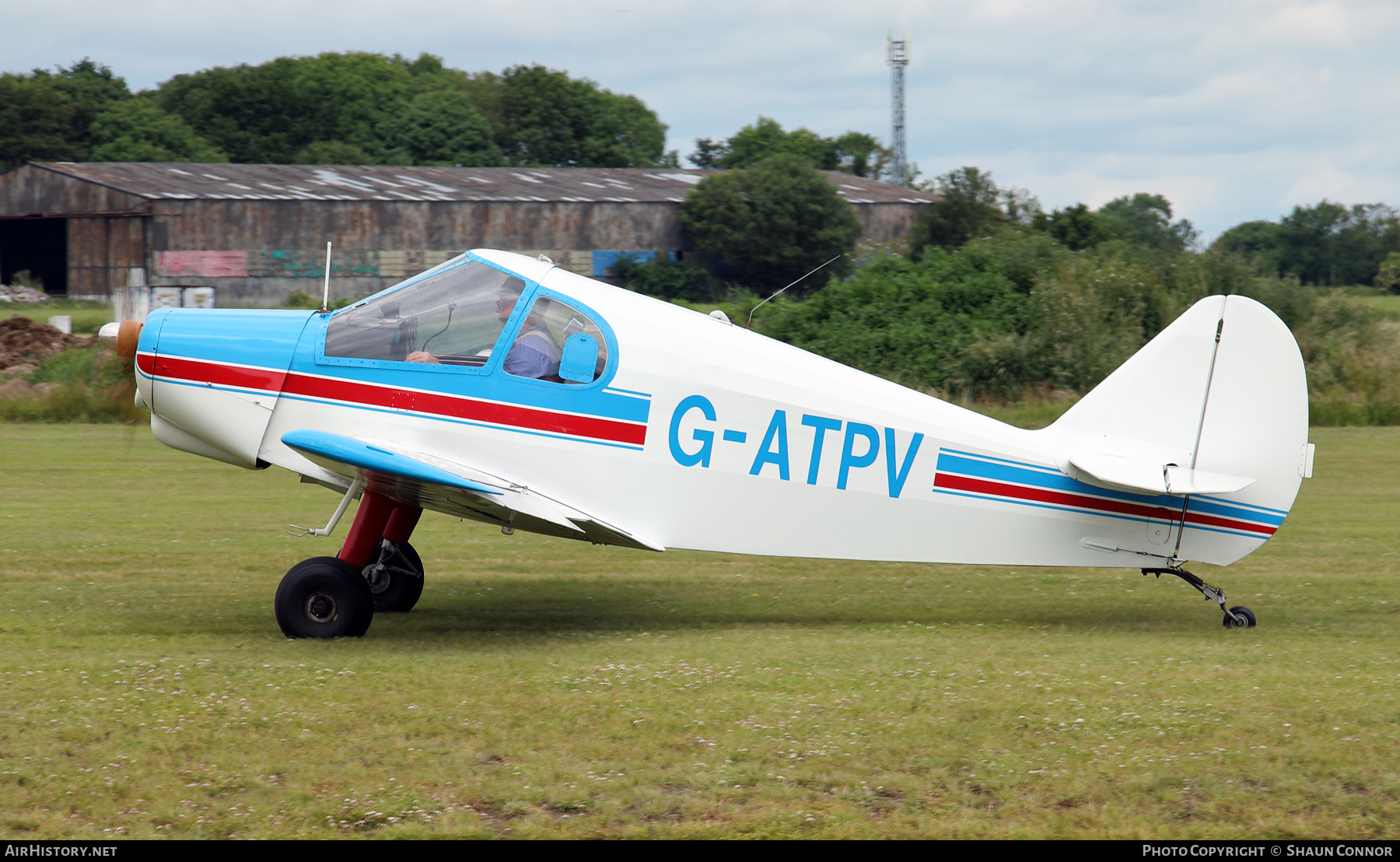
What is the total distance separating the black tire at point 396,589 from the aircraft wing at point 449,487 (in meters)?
0.88

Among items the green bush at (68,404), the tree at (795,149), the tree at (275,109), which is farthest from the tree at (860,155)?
the green bush at (68,404)

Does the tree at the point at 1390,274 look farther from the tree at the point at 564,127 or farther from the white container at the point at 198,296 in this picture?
the white container at the point at 198,296

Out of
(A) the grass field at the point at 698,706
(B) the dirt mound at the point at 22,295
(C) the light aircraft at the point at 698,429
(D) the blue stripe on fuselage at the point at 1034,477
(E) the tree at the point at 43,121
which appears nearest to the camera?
(A) the grass field at the point at 698,706

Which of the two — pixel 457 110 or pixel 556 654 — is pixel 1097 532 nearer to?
pixel 556 654

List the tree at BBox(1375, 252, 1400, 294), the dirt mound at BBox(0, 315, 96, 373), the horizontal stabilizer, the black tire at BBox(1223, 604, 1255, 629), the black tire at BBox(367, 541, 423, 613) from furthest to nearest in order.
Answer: the tree at BBox(1375, 252, 1400, 294) → the dirt mound at BBox(0, 315, 96, 373) → the black tire at BBox(367, 541, 423, 613) → the black tire at BBox(1223, 604, 1255, 629) → the horizontal stabilizer

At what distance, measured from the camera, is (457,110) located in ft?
229

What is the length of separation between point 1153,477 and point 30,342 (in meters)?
25.6

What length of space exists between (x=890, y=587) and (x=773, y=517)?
2585mm

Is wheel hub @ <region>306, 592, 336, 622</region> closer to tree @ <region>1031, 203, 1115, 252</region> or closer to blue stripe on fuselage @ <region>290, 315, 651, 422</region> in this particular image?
blue stripe on fuselage @ <region>290, 315, 651, 422</region>

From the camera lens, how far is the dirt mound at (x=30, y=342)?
25.8 meters

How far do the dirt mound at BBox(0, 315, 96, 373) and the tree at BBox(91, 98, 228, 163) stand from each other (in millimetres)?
33619

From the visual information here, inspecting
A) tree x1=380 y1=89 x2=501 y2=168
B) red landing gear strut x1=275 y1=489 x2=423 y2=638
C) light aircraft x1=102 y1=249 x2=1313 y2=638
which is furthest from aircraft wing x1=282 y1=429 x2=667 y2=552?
tree x1=380 y1=89 x2=501 y2=168

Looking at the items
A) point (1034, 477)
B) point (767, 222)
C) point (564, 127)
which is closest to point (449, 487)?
point (1034, 477)

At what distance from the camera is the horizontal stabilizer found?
8055mm
